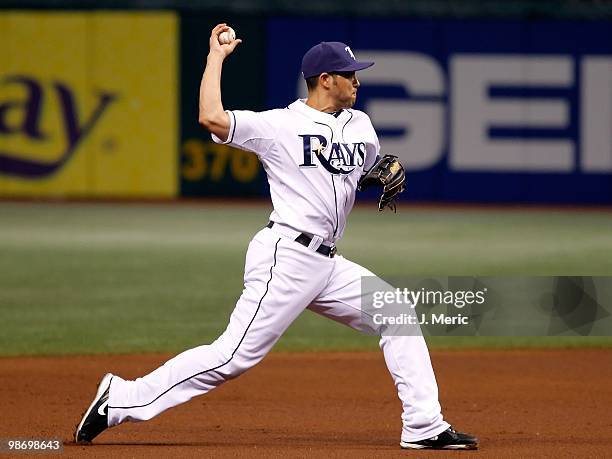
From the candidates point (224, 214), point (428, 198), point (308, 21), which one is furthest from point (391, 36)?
point (224, 214)

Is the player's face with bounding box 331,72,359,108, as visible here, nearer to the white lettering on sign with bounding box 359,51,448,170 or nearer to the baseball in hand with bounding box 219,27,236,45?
the baseball in hand with bounding box 219,27,236,45

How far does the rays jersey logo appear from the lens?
17.4 feet

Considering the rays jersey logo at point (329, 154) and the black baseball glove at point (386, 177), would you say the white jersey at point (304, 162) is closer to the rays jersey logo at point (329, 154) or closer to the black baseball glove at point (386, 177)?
the rays jersey logo at point (329, 154)

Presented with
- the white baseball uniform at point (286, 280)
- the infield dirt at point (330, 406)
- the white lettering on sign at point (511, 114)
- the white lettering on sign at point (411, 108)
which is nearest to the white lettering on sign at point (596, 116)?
the white lettering on sign at point (511, 114)

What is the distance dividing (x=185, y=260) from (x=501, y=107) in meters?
8.93

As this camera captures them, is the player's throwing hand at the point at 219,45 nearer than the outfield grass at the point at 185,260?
Yes

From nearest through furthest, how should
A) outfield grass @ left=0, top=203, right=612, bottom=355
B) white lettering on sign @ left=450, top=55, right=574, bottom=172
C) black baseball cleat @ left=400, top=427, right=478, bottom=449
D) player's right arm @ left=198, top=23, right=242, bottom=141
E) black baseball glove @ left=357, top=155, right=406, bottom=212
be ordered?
player's right arm @ left=198, top=23, right=242, bottom=141
black baseball cleat @ left=400, top=427, right=478, bottom=449
black baseball glove @ left=357, top=155, right=406, bottom=212
outfield grass @ left=0, top=203, right=612, bottom=355
white lettering on sign @ left=450, top=55, right=574, bottom=172

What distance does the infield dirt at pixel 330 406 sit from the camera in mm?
Result: 5590

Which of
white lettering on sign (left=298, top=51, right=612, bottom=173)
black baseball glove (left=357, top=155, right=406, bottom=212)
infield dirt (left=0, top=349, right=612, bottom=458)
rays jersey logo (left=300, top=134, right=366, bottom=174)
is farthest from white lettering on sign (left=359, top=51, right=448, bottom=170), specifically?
rays jersey logo (left=300, top=134, right=366, bottom=174)

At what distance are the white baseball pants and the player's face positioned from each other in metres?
→ 0.67

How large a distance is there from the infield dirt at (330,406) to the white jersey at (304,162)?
105cm

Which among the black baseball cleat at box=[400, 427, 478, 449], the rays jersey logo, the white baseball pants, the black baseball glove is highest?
the rays jersey logo

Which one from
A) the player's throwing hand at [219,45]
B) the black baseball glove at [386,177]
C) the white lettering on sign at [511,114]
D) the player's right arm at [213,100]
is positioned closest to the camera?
the player's right arm at [213,100]

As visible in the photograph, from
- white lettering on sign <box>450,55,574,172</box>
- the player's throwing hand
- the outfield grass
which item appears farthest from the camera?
white lettering on sign <box>450,55,574,172</box>
